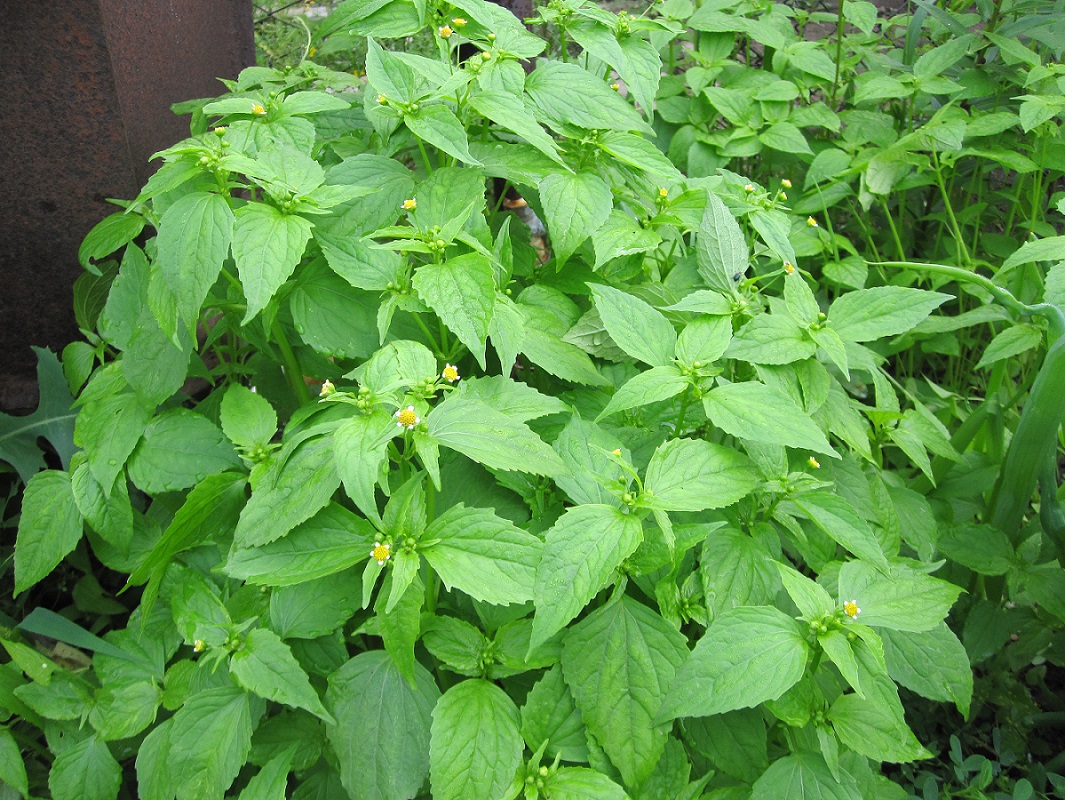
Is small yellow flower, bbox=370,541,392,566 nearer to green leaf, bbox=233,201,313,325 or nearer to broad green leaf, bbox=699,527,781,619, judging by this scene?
green leaf, bbox=233,201,313,325

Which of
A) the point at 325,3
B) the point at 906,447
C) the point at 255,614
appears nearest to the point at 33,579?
the point at 255,614

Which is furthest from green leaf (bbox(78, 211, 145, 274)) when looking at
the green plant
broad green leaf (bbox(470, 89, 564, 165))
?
broad green leaf (bbox(470, 89, 564, 165))

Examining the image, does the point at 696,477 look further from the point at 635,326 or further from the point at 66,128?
the point at 66,128

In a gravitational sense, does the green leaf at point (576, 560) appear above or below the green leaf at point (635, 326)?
below

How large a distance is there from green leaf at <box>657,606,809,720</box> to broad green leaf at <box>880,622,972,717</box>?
330mm

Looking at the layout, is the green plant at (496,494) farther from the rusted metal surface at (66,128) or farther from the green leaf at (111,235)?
the rusted metal surface at (66,128)

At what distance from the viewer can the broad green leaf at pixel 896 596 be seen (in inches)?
52.4

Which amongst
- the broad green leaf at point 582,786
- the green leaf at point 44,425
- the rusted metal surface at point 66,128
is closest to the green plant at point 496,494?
the broad green leaf at point 582,786

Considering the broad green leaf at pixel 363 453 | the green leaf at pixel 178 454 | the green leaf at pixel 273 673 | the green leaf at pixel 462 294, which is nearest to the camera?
the broad green leaf at pixel 363 453

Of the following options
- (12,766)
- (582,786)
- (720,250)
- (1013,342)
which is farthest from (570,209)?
(12,766)

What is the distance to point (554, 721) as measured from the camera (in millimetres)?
1322

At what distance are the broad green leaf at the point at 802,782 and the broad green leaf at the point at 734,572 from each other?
0.25 metres

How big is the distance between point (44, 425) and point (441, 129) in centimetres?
126

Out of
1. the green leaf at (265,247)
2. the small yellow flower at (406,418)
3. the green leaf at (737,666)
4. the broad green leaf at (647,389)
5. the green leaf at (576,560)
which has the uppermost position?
the green leaf at (265,247)
